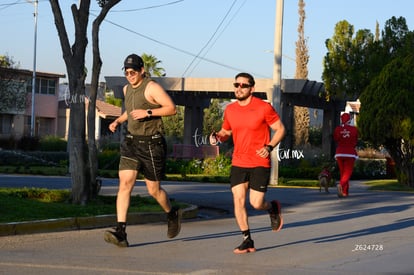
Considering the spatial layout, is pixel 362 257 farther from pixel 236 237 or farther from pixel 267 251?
pixel 236 237

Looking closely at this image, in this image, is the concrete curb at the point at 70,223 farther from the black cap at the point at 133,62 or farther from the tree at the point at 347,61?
the tree at the point at 347,61

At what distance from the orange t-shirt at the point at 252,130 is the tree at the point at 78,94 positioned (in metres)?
4.77

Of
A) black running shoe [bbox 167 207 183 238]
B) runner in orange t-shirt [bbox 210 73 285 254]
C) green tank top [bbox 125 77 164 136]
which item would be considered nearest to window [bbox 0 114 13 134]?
black running shoe [bbox 167 207 183 238]

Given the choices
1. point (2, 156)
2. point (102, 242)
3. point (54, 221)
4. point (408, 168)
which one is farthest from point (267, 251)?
point (2, 156)

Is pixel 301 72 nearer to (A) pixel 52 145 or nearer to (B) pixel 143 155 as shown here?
(A) pixel 52 145

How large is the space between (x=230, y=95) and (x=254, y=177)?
2814 cm

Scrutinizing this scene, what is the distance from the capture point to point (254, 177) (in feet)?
31.3

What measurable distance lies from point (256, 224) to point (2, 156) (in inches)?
991

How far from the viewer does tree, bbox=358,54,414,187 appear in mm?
25609

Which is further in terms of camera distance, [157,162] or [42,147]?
[42,147]

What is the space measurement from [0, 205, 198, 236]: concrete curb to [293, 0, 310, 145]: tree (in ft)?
134

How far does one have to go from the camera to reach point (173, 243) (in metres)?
10.4

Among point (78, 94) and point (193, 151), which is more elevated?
point (78, 94)

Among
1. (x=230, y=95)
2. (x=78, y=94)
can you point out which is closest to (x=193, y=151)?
(x=230, y=95)
